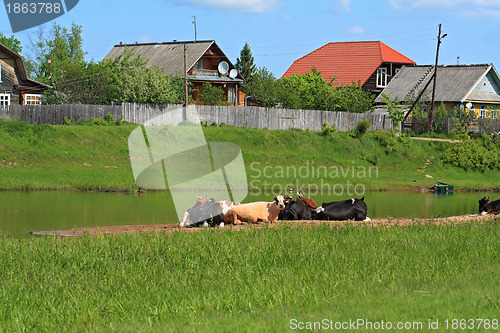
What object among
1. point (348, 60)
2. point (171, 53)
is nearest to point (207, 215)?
point (171, 53)

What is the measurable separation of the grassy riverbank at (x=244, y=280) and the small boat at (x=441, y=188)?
1984cm

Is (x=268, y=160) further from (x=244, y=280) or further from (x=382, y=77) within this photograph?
(x=382, y=77)

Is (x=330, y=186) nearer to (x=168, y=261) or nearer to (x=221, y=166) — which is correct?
(x=221, y=166)

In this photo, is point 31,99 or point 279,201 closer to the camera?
point 279,201

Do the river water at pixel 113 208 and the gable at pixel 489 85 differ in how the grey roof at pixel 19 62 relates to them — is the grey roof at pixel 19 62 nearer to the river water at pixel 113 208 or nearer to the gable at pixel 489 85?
the river water at pixel 113 208

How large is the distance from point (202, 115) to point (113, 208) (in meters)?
23.0

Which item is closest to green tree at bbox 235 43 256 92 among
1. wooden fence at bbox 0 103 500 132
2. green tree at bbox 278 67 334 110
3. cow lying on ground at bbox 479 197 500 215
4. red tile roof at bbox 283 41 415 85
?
red tile roof at bbox 283 41 415 85

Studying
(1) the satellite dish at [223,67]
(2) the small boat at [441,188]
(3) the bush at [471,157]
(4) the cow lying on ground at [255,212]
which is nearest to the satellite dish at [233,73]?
(1) the satellite dish at [223,67]

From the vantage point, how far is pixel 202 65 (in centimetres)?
5944

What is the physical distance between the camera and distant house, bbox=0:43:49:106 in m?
44.9

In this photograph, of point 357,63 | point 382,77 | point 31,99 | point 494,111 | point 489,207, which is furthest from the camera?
point 357,63

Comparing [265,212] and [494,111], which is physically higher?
[494,111]

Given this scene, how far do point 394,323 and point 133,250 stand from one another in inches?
217

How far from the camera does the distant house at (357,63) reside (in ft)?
213
